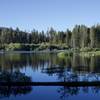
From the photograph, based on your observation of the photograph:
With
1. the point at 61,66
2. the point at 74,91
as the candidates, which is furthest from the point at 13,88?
the point at 61,66

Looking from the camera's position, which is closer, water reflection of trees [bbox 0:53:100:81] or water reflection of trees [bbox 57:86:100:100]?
water reflection of trees [bbox 57:86:100:100]

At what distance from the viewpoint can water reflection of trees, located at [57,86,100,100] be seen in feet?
89.6

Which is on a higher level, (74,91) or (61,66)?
(61,66)

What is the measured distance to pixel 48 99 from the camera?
25.5m

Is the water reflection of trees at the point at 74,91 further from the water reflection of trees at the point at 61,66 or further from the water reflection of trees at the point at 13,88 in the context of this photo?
the water reflection of trees at the point at 13,88

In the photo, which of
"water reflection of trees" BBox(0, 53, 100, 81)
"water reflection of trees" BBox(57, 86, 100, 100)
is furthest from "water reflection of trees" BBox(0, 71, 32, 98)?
"water reflection of trees" BBox(0, 53, 100, 81)

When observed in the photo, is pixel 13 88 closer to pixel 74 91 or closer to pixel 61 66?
pixel 74 91

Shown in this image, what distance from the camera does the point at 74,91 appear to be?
2764 centimetres

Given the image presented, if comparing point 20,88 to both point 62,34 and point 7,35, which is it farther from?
point 7,35

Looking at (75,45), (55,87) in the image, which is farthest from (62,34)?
(55,87)

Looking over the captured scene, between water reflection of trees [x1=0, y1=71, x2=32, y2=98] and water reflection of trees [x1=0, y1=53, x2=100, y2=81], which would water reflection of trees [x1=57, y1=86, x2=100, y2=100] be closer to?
water reflection of trees [x1=0, y1=53, x2=100, y2=81]

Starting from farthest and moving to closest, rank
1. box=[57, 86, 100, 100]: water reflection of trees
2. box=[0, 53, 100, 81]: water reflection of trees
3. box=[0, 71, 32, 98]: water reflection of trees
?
box=[0, 53, 100, 81]: water reflection of trees → box=[0, 71, 32, 98]: water reflection of trees → box=[57, 86, 100, 100]: water reflection of trees

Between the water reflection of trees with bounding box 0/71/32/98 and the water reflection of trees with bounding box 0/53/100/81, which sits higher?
the water reflection of trees with bounding box 0/53/100/81

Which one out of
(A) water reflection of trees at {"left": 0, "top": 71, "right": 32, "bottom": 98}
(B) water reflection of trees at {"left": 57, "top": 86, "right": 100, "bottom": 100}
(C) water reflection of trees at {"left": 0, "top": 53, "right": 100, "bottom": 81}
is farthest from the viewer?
(C) water reflection of trees at {"left": 0, "top": 53, "right": 100, "bottom": 81}
